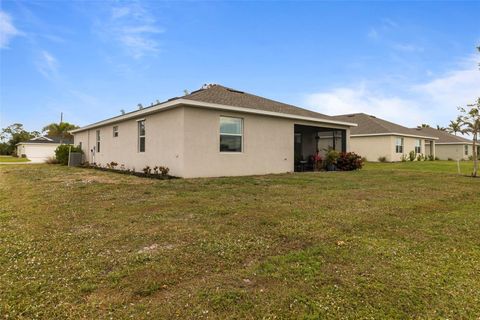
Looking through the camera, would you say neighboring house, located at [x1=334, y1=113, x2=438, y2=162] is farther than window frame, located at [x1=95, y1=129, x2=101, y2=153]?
Yes

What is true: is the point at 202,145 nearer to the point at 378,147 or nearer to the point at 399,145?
the point at 378,147

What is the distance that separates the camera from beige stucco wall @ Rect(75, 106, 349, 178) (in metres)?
Answer: 11.3

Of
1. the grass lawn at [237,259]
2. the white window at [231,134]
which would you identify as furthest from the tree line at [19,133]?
the grass lawn at [237,259]

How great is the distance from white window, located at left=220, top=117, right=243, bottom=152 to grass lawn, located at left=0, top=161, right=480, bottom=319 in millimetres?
5529

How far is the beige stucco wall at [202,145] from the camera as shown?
11.3 metres

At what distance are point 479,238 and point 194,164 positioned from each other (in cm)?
872

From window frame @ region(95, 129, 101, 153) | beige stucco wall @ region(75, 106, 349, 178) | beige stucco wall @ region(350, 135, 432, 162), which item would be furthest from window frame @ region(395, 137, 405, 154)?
window frame @ region(95, 129, 101, 153)

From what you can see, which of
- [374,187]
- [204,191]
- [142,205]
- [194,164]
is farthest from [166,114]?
[374,187]

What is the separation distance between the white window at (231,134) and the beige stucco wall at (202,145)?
0.67ft

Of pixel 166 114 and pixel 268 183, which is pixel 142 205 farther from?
pixel 166 114

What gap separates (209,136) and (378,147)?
2151cm

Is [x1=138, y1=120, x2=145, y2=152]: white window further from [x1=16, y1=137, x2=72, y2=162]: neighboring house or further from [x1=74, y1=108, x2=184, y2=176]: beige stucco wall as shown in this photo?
[x1=16, y1=137, x2=72, y2=162]: neighboring house

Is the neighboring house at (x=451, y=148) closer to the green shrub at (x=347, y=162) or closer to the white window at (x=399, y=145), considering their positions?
the white window at (x=399, y=145)

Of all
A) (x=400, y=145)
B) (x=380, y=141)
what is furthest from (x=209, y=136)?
(x=400, y=145)
